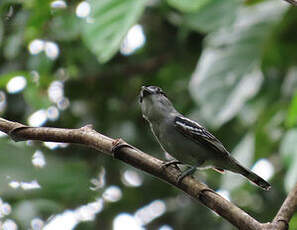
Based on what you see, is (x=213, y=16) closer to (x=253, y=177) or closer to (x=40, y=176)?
(x=253, y=177)

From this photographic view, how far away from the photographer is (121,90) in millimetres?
6664

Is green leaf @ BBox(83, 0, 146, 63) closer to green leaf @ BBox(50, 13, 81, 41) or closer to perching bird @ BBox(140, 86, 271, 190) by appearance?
perching bird @ BBox(140, 86, 271, 190)

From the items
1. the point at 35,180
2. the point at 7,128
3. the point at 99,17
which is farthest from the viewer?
the point at 99,17

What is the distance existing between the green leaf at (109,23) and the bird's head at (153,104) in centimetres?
73

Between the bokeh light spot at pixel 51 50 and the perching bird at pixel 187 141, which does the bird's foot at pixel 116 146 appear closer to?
the perching bird at pixel 187 141

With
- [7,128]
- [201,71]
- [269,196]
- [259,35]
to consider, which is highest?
[259,35]

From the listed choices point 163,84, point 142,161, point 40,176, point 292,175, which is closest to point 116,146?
point 142,161

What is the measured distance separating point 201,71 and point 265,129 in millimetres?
891

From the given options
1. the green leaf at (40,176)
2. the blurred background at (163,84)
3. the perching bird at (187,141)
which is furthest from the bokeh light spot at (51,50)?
the green leaf at (40,176)

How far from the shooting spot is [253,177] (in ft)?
12.9

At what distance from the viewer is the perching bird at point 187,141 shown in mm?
3910

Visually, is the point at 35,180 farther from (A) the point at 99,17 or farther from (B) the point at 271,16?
(B) the point at 271,16

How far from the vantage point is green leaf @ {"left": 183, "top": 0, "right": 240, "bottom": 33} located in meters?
4.89

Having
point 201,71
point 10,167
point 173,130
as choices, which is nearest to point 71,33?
point 201,71
